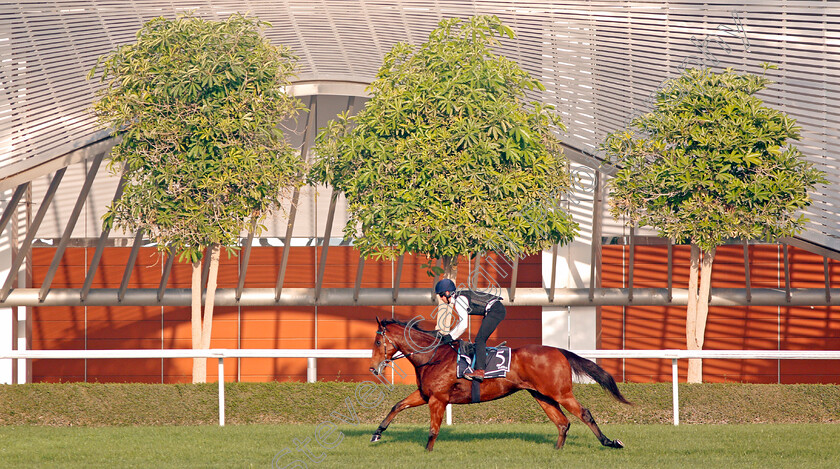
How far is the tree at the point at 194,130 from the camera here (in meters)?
15.0

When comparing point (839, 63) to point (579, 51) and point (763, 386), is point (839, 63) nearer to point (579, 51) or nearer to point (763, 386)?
point (579, 51)

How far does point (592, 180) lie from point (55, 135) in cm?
1228

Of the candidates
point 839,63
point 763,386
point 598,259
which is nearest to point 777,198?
point 839,63

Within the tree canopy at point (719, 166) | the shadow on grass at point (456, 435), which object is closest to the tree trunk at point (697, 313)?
the tree canopy at point (719, 166)

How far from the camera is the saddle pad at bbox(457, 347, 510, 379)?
8461mm

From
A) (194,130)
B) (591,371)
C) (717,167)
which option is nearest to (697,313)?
(717,167)

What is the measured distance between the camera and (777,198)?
49.2 ft

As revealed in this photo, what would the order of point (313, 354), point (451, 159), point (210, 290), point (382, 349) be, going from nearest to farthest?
1. point (382, 349)
2. point (313, 354)
3. point (451, 159)
4. point (210, 290)

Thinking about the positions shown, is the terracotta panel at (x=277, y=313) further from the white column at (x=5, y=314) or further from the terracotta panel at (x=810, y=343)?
the terracotta panel at (x=810, y=343)

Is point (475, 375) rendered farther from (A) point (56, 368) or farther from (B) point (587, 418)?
(A) point (56, 368)

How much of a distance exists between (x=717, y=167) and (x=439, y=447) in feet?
28.2

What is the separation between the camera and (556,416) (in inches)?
338

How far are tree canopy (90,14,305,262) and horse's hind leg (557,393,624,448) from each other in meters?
8.13

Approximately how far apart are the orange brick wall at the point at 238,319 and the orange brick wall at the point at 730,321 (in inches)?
97.3
